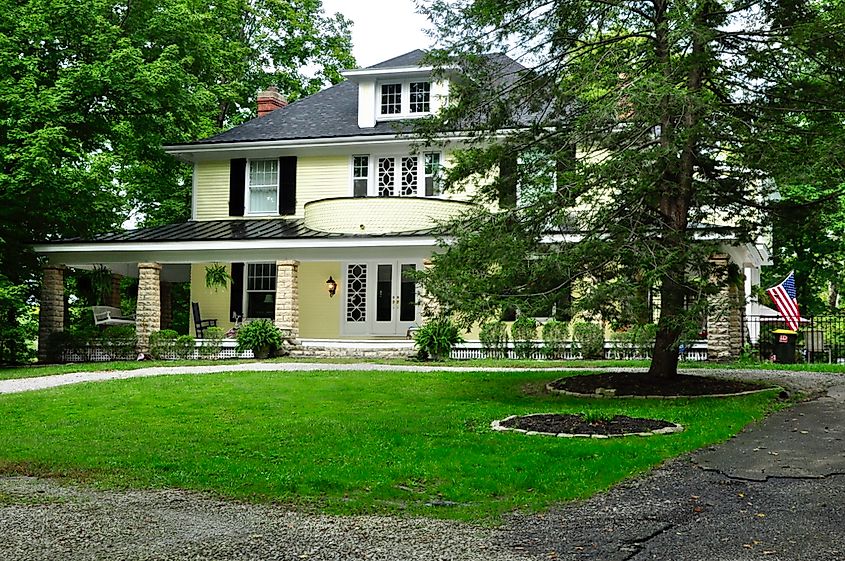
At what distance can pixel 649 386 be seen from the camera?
1382 cm

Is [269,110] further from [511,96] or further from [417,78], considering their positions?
[511,96]

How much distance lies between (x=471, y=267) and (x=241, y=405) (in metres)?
3.78

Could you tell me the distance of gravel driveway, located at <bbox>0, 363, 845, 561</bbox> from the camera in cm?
570

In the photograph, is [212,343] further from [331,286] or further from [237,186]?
[237,186]

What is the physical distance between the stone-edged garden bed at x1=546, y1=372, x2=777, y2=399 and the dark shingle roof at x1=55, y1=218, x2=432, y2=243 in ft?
25.4

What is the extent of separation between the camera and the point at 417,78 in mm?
24906

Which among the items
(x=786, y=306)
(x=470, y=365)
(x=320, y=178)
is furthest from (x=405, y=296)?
(x=786, y=306)

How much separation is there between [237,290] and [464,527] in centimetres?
1954

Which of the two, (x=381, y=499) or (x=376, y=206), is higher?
(x=376, y=206)

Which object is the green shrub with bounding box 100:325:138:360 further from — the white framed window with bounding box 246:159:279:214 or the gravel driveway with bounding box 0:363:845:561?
the gravel driveway with bounding box 0:363:845:561

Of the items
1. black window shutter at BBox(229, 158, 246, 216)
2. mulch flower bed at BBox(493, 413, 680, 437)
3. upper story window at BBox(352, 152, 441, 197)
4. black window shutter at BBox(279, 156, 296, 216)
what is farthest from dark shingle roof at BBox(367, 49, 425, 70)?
mulch flower bed at BBox(493, 413, 680, 437)

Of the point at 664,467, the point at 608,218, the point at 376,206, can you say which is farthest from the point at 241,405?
the point at 376,206

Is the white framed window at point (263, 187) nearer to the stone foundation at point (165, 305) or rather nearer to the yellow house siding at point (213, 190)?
the yellow house siding at point (213, 190)

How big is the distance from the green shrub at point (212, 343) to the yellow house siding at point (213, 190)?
16.2ft
